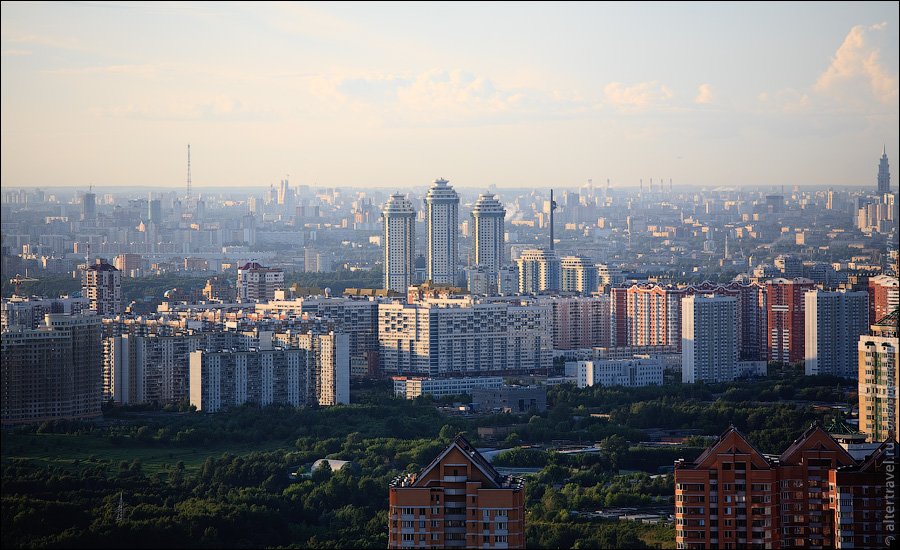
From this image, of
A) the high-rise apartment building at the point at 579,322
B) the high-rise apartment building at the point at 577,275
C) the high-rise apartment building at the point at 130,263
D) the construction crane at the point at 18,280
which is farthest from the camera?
the high-rise apartment building at the point at 130,263

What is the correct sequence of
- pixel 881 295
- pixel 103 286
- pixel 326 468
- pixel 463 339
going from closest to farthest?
pixel 326 468
pixel 881 295
pixel 463 339
pixel 103 286

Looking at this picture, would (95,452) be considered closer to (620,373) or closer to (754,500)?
(620,373)

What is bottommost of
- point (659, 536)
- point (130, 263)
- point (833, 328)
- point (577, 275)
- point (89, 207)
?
point (659, 536)

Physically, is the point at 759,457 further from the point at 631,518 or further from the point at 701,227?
the point at 701,227

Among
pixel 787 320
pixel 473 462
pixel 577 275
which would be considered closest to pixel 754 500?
pixel 473 462

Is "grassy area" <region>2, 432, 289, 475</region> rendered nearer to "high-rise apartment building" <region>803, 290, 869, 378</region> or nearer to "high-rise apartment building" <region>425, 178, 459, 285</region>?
"high-rise apartment building" <region>803, 290, 869, 378</region>

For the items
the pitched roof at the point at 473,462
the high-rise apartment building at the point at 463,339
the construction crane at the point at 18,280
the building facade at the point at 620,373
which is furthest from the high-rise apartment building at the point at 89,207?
the pitched roof at the point at 473,462

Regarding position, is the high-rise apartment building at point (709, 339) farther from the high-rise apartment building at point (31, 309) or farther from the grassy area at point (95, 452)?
the grassy area at point (95, 452)
